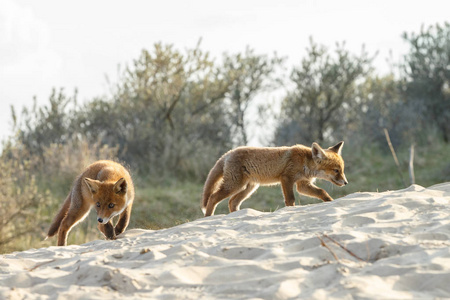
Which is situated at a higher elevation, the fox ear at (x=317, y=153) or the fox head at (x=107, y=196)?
the fox ear at (x=317, y=153)

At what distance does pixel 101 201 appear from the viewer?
684 cm

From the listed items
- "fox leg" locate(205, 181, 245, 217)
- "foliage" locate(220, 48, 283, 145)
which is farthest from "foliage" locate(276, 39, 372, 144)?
"fox leg" locate(205, 181, 245, 217)

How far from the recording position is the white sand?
11.7 ft

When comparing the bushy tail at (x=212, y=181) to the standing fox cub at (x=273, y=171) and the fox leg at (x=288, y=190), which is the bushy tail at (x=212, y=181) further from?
the fox leg at (x=288, y=190)

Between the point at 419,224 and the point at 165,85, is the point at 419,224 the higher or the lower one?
the lower one

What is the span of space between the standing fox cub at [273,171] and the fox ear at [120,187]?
1288 mm

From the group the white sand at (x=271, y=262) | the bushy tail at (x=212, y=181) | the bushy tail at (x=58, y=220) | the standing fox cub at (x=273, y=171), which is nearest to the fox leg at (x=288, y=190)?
the standing fox cub at (x=273, y=171)

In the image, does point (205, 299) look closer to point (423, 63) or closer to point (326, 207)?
point (326, 207)

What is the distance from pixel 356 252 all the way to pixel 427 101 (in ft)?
66.2

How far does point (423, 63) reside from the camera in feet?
75.9

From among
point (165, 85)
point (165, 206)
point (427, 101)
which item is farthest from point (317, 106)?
point (165, 206)

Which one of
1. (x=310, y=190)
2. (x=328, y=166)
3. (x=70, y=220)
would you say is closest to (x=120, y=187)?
(x=70, y=220)

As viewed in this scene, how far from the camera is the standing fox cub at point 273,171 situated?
7695 millimetres

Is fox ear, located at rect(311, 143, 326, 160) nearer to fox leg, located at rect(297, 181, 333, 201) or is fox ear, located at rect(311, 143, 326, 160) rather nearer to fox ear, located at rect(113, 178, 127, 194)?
fox leg, located at rect(297, 181, 333, 201)
